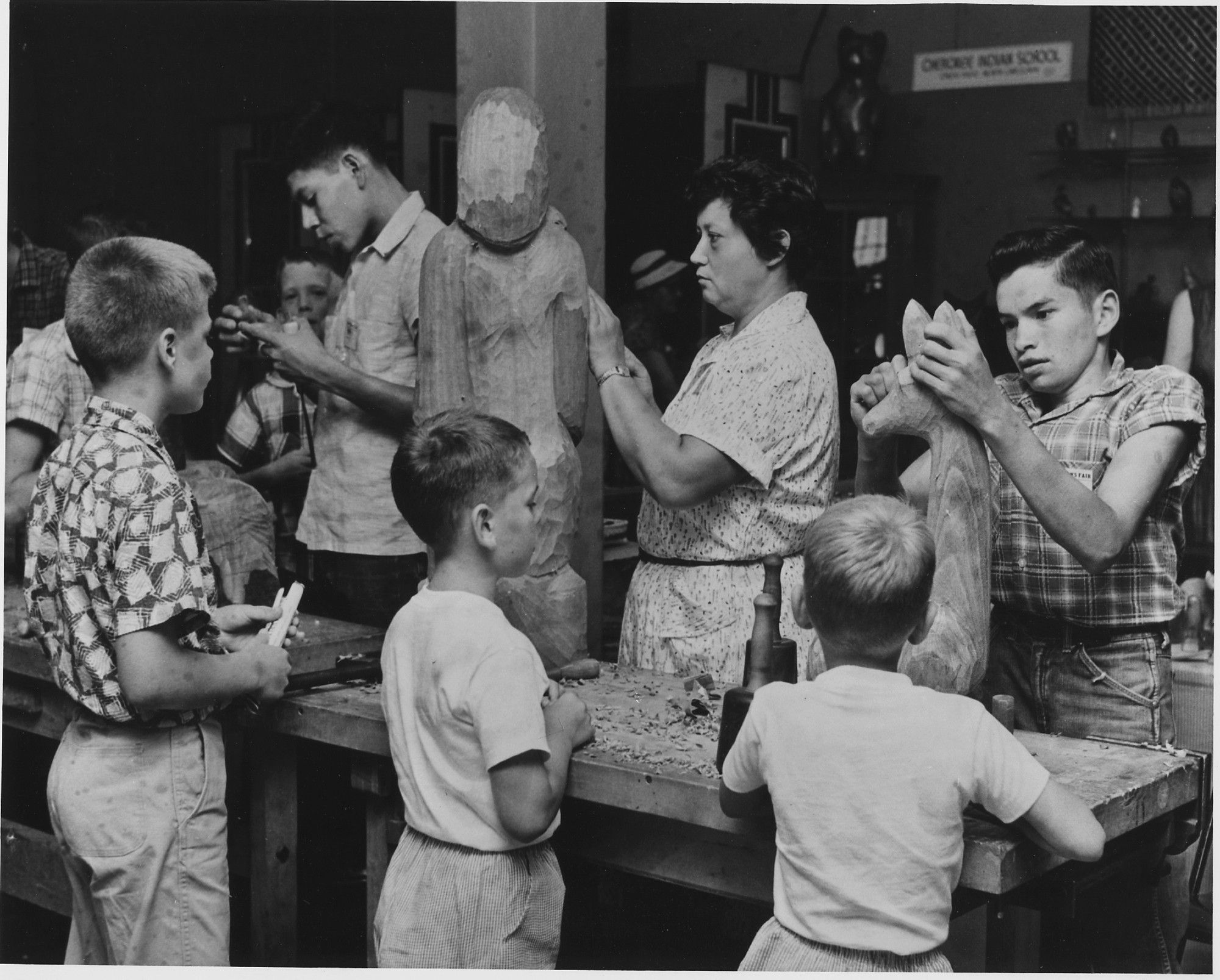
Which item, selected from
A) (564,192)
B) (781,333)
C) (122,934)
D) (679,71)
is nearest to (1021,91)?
(679,71)

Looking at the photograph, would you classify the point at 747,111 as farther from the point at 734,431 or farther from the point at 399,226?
the point at 734,431

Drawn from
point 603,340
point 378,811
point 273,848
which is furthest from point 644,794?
point 273,848

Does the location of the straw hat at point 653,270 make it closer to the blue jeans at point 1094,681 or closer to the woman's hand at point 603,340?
the woman's hand at point 603,340

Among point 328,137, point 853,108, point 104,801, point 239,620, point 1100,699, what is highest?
point 853,108

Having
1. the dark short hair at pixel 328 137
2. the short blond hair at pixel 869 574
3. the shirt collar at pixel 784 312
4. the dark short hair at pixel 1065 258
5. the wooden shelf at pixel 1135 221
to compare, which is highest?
the wooden shelf at pixel 1135 221

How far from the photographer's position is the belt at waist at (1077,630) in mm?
2623

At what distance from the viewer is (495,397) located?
2867mm

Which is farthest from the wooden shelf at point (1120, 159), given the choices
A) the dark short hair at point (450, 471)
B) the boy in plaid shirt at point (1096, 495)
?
the dark short hair at point (450, 471)

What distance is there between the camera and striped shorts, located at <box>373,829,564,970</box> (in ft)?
7.16

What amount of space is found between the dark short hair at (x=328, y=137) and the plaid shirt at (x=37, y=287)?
2.10 m

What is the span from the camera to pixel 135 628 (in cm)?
229

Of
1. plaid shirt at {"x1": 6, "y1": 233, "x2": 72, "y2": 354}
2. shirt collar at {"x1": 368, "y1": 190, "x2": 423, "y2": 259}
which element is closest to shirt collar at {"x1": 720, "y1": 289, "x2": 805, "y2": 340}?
shirt collar at {"x1": 368, "y1": 190, "x2": 423, "y2": 259}

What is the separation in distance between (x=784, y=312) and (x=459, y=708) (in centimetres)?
120

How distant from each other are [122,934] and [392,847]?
506 millimetres
